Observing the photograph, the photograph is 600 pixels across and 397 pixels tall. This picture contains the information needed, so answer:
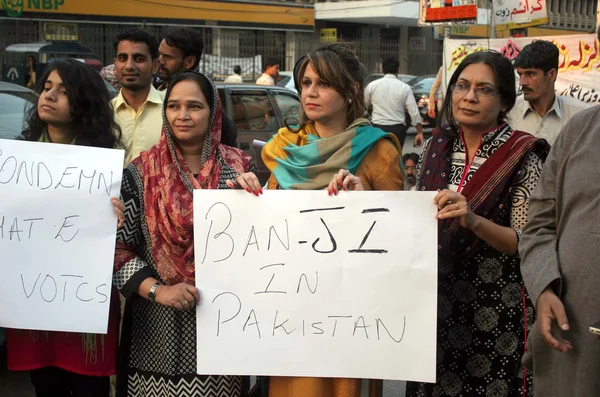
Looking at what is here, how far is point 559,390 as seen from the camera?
235cm

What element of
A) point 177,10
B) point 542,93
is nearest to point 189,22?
point 177,10

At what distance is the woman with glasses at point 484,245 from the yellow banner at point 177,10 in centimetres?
2482

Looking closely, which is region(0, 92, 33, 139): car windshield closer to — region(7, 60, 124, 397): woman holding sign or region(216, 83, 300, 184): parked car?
region(7, 60, 124, 397): woman holding sign

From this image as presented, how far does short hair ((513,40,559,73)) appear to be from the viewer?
5176 millimetres

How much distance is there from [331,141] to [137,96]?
1.83 metres

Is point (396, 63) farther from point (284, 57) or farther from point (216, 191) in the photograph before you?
point (284, 57)

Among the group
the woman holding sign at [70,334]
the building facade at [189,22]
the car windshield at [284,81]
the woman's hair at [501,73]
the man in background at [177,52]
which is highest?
the building facade at [189,22]

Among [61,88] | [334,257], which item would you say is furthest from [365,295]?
[61,88]

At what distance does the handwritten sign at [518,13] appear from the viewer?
35.6 ft

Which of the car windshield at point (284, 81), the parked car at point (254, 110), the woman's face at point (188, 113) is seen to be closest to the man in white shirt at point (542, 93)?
the woman's face at point (188, 113)

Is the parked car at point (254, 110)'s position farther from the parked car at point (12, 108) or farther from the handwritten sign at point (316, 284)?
the handwritten sign at point (316, 284)

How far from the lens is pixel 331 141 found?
9.55 ft

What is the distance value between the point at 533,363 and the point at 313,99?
1.21 meters

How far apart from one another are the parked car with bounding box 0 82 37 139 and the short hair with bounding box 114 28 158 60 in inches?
→ 56.1
